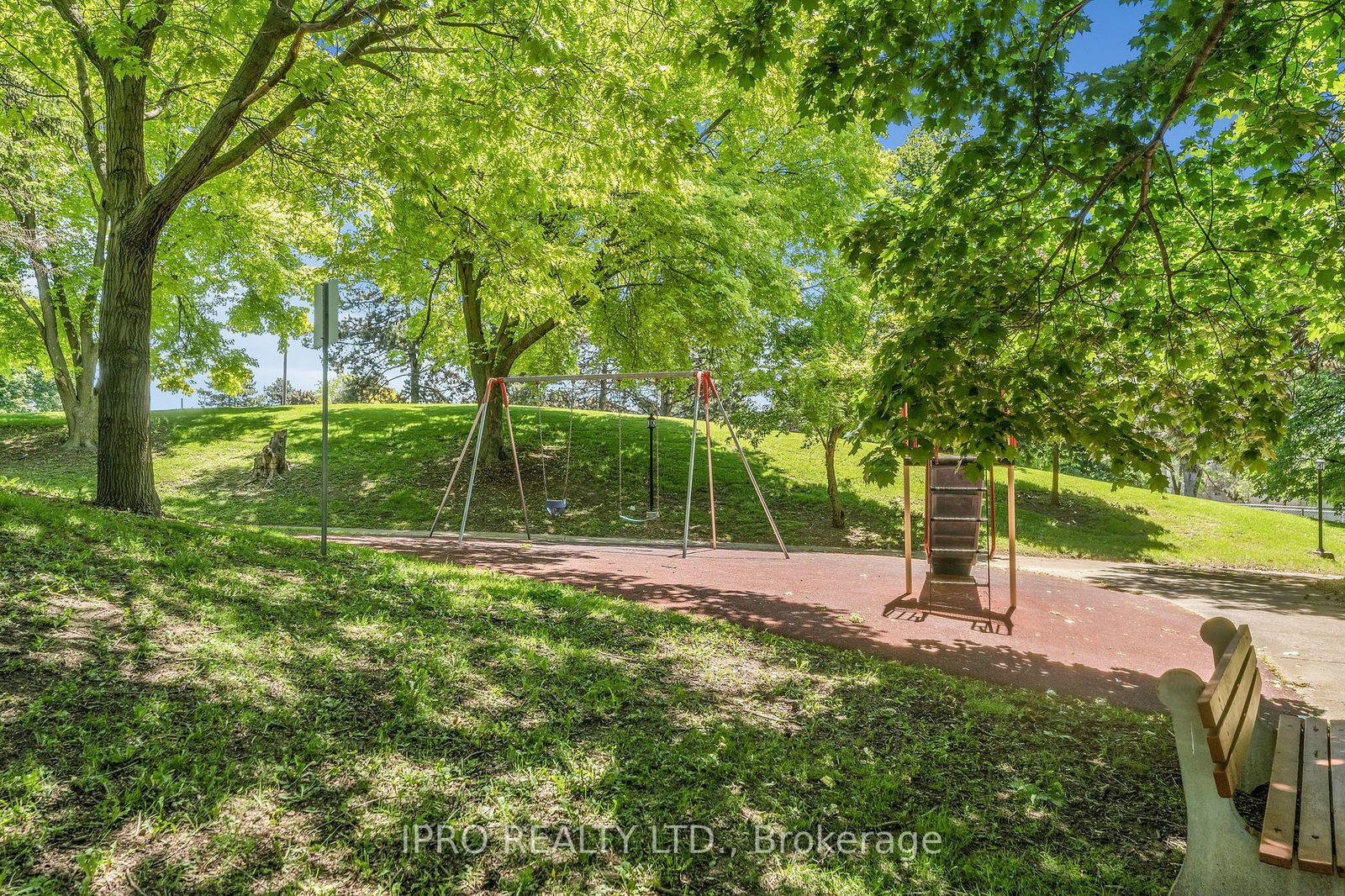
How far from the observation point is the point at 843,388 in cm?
1415

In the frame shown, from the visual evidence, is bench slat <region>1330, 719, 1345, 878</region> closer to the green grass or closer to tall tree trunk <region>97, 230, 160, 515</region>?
the green grass

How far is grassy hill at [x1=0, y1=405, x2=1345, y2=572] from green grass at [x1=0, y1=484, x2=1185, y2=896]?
9.83 meters

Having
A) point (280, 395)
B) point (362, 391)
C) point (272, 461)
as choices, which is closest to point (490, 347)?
point (272, 461)

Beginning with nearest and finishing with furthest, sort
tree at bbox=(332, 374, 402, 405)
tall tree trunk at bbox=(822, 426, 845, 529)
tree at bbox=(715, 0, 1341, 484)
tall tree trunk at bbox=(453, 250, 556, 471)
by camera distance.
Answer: tree at bbox=(715, 0, 1341, 484) → tall tree trunk at bbox=(822, 426, 845, 529) → tall tree trunk at bbox=(453, 250, 556, 471) → tree at bbox=(332, 374, 402, 405)

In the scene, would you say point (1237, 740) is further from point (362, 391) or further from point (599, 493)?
point (362, 391)

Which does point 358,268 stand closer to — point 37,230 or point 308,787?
point 37,230

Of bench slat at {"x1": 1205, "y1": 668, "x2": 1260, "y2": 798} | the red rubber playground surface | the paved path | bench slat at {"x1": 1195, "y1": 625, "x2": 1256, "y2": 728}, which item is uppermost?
bench slat at {"x1": 1195, "y1": 625, "x2": 1256, "y2": 728}

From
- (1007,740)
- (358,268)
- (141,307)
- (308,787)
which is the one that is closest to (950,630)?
(1007,740)

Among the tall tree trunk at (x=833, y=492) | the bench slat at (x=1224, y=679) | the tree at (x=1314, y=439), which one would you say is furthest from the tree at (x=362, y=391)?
the bench slat at (x=1224, y=679)

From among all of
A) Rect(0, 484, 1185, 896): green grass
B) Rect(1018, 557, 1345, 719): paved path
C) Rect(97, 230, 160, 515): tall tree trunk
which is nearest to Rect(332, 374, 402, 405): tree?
Rect(97, 230, 160, 515): tall tree trunk

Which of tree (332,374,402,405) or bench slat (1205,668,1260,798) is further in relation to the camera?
tree (332,374,402,405)

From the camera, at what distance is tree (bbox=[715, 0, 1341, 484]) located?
4.11 m

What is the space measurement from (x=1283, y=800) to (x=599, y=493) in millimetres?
15364

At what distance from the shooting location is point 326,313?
23.2 feet
